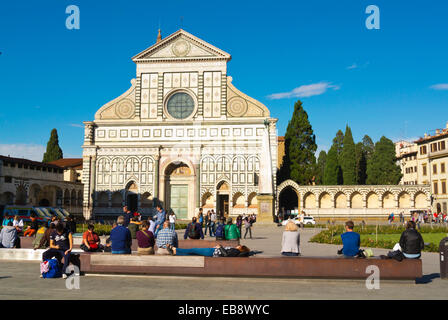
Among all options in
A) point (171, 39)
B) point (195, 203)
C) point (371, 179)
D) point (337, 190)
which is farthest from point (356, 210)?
point (171, 39)

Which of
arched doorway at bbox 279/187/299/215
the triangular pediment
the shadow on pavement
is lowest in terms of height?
the shadow on pavement

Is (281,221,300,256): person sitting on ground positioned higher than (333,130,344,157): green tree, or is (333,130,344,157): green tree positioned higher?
(333,130,344,157): green tree

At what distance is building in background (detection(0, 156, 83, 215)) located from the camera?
4556 centimetres

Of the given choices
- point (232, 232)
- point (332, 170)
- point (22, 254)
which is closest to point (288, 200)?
point (332, 170)

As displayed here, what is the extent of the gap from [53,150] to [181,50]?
36.3 m

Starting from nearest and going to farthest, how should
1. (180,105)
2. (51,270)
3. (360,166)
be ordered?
1. (51,270)
2. (180,105)
3. (360,166)

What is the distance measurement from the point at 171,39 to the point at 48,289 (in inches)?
1723

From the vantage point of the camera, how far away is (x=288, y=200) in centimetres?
5378

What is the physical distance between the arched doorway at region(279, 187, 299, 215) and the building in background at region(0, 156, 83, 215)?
26.4 m

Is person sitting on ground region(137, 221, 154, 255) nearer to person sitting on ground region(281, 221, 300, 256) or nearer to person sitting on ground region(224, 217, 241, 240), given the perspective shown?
person sitting on ground region(281, 221, 300, 256)

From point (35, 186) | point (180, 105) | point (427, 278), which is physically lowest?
point (427, 278)

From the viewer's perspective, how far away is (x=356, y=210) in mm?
50500

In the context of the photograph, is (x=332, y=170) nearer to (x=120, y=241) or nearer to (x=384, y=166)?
(x=384, y=166)

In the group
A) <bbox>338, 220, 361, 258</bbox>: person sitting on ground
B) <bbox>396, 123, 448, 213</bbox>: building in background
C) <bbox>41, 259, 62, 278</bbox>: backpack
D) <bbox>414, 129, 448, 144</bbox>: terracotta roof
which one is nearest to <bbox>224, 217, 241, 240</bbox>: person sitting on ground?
<bbox>338, 220, 361, 258</bbox>: person sitting on ground
